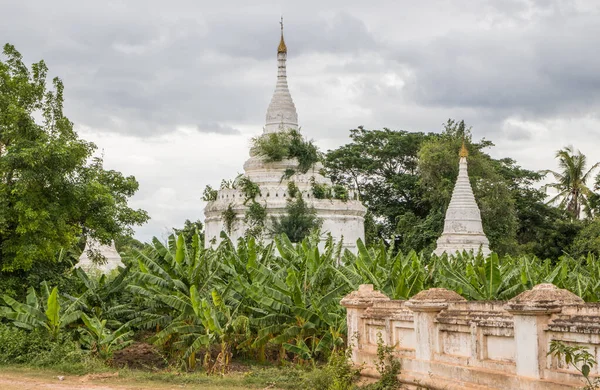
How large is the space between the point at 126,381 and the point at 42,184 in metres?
6.06

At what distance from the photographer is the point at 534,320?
9570 mm

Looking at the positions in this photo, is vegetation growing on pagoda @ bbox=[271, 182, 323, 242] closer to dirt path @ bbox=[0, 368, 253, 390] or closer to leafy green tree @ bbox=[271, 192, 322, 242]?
leafy green tree @ bbox=[271, 192, 322, 242]

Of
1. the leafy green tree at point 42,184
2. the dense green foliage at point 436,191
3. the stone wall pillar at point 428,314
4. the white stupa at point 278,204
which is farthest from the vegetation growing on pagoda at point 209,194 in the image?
the stone wall pillar at point 428,314

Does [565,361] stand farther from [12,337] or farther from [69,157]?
[69,157]

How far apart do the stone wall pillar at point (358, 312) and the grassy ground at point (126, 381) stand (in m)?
1.52

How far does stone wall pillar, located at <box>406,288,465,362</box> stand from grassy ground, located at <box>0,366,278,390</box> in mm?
3240

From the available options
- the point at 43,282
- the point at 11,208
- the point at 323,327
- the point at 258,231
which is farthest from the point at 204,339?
the point at 258,231

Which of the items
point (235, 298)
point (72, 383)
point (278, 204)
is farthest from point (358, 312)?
point (278, 204)

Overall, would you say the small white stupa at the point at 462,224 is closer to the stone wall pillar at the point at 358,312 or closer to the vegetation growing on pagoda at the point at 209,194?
the vegetation growing on pagoda at the point at 209,194

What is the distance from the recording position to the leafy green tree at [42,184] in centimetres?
1834

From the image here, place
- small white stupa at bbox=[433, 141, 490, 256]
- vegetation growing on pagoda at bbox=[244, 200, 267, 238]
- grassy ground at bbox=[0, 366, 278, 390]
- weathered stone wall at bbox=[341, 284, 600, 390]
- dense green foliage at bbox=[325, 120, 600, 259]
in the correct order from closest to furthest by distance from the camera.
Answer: weathered stone wall at bbox=[341, 284, 600, 390] < grassy ground at bbox=[0, 366, 278, 390] < vegetation growing on pagoda at bbox=[244, 200, 267, 238] < small white stupa at bbox=[433, 141, 490, 256] < dense green foliage at bbox=[325, 120, 600, 259]

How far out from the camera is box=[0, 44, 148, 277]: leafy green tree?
60.2 ft

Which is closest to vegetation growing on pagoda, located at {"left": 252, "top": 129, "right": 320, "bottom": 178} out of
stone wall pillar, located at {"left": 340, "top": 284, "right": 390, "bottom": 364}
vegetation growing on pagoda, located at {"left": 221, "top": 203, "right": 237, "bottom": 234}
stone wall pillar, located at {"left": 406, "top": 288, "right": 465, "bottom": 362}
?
vegetation growing on pagoda, located at {"left": 221, "top": 203, "right": 237, "bottom": 234}

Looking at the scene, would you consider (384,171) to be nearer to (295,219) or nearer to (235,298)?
(295,219)
